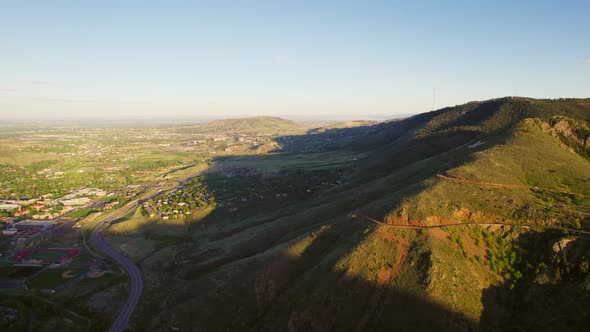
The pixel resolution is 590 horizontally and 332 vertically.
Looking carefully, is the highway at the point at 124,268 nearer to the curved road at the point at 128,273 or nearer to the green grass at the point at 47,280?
the curved road at the point at 128,273

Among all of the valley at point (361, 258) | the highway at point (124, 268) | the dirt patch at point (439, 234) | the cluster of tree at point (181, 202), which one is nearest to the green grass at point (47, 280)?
the valley at point (361, 258)

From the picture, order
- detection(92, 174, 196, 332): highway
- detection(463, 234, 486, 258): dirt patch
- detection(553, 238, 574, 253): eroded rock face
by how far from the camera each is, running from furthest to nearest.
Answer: detection(92, 174, 196, 332): highway → detection(463, 234, 486, 258): dirt patch → detection(553, 238, 574, 253): eroded rock face

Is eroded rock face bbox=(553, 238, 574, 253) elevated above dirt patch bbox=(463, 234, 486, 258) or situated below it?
above

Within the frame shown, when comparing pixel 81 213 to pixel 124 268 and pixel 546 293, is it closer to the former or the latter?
pixel 124 268

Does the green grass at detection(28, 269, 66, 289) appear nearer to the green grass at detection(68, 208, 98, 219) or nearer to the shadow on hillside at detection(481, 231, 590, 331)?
the green grass at detection(68, 208, 98, 219)

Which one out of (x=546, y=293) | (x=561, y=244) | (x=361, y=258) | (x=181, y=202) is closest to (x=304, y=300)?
(x=361, y=258)

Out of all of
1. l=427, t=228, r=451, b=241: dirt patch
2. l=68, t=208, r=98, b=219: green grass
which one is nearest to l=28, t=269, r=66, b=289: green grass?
l=68, t=208, r=98, b=219: green grass
